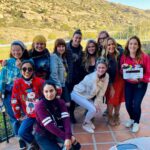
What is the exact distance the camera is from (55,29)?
40000 mm

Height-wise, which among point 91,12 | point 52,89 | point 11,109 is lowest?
point 11,109

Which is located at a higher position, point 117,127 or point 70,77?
point 70,77

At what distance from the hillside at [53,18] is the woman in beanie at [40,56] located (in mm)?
29522

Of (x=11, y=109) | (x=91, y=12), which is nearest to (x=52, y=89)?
(x=11, y=109)

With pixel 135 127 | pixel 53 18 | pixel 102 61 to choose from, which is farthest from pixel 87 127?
pixel 53 18

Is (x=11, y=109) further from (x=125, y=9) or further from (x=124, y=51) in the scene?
(x=125, y=9)

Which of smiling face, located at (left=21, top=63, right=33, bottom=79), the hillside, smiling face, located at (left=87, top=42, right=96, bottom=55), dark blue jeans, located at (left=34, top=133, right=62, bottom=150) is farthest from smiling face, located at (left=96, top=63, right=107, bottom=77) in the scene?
the hillside

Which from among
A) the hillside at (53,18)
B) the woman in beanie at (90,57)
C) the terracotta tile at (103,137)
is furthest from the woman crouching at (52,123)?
the hillside at (53,18)

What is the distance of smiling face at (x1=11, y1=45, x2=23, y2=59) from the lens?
12.1 feet

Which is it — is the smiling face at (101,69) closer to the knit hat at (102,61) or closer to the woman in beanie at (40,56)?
the knit hat at (102,61)

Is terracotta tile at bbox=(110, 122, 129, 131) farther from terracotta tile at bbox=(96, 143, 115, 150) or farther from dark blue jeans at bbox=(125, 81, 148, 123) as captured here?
terracotta tile at bbox=(96, 143, 115, 150)

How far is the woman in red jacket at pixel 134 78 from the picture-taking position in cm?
414

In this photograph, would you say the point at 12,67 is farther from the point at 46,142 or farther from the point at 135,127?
the point at 135,127

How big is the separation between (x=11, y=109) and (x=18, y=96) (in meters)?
0.38
